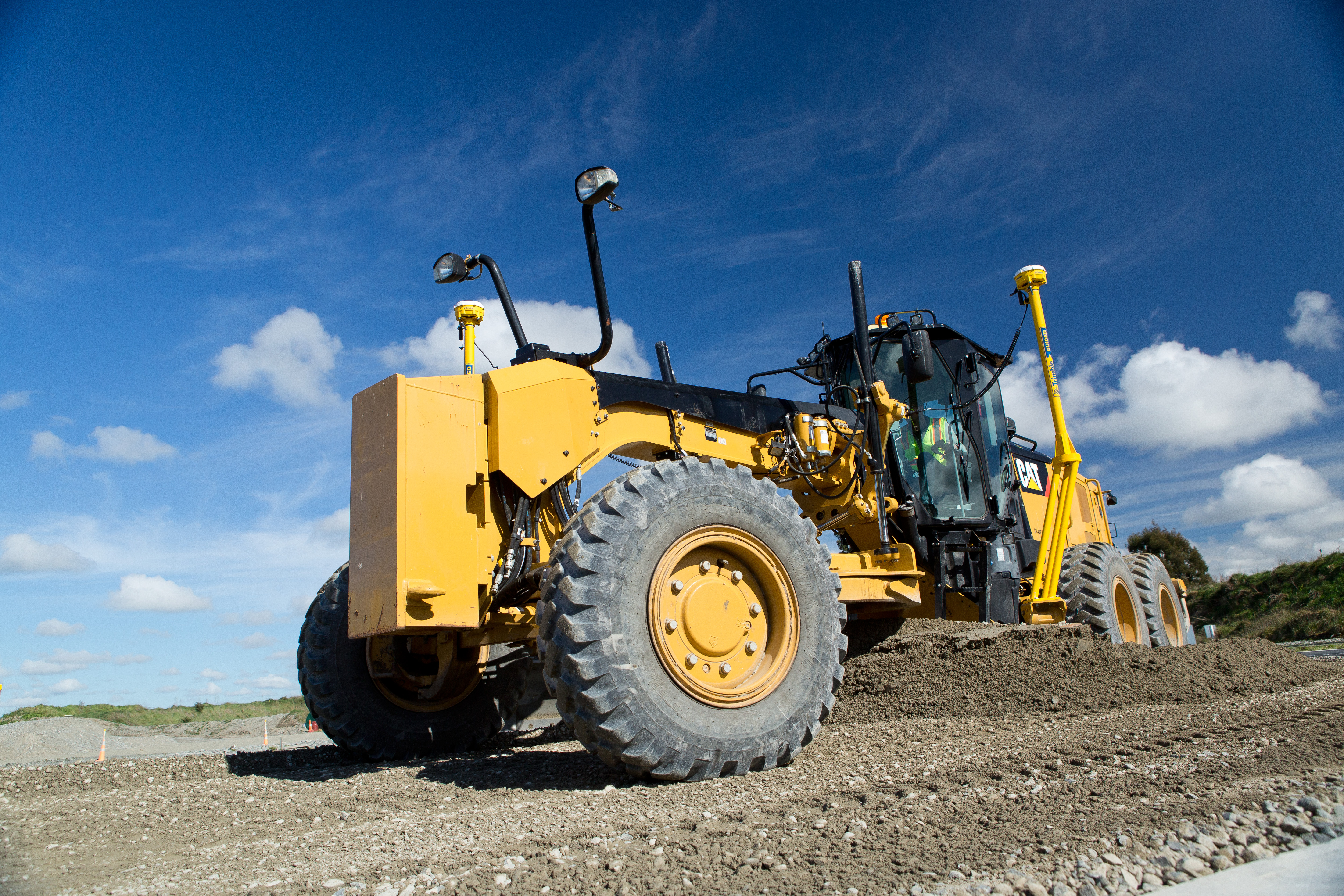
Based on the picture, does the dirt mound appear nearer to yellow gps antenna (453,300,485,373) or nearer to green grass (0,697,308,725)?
yellow gps antenna (453,300,485,373)

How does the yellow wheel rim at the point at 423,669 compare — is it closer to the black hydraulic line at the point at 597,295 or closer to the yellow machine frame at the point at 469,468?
the yellow machine frame at the point at 469,468

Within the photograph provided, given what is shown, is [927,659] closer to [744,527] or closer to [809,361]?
[744,527]

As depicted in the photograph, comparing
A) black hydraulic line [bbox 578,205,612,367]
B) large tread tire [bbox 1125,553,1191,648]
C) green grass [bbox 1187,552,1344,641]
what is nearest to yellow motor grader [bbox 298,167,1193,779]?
black hydraulic line [bbox 578,205,612,367]

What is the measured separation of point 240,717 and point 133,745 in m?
7.34

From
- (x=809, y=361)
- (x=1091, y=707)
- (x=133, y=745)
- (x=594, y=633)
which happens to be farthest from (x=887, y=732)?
(x=133, y=745)

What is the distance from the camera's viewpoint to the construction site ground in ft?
6.97

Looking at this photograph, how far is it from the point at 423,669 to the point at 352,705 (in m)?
0.49

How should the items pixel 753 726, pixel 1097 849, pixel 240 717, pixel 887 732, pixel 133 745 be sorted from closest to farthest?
pixel 1097 849, pixel 753 726, pixel 887 732, pixel 133 745, pixel 240 717

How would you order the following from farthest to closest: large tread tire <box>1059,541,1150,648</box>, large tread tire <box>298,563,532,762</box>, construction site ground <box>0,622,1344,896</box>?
large tread tire <box>1059,541,1150,648</box> < large tread tire <box>298,563,532,762</box> < construction site ground <box>0,622,1344,896</box>

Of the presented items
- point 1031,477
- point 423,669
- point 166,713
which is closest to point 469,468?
point 423,669

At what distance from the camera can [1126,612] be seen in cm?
823

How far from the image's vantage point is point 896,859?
216 cm

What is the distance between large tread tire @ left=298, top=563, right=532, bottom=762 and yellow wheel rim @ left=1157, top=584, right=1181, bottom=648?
8159mm

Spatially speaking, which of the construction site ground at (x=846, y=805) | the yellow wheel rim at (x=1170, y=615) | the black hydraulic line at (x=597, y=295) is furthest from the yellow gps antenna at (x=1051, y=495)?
the black hydraulic line at (x=597, y=295)
